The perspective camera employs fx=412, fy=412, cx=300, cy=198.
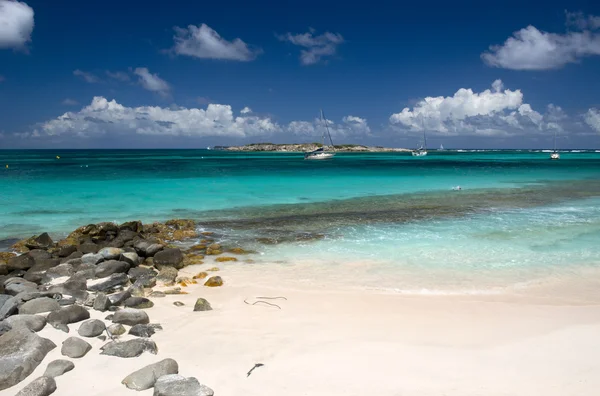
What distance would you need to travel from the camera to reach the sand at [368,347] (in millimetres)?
4695

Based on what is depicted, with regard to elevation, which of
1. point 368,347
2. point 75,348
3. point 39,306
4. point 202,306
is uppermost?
point 39,306

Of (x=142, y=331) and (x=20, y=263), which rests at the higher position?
(x=20, y=263)

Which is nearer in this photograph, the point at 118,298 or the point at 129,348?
the point at 129,348

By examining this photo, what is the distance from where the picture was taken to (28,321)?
590cm

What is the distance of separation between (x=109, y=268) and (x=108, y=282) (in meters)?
0.77

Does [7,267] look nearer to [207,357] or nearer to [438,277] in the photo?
[207,357]

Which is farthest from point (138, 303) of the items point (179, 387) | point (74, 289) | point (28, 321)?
point (179, 387)

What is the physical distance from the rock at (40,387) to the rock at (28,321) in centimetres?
151

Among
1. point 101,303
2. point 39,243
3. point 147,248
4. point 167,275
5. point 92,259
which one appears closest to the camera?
point 101,303

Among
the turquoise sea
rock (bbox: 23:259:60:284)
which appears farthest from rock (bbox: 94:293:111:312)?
the turquoise sea

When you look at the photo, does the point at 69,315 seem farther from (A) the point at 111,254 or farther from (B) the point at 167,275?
(A) the point at 111,254

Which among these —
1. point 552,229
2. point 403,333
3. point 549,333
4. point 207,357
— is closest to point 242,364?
point 207,357

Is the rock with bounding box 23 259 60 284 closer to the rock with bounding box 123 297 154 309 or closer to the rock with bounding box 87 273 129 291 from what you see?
the rock with bounding box 87 273 129 291

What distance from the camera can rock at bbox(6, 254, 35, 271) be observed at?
9203mm
